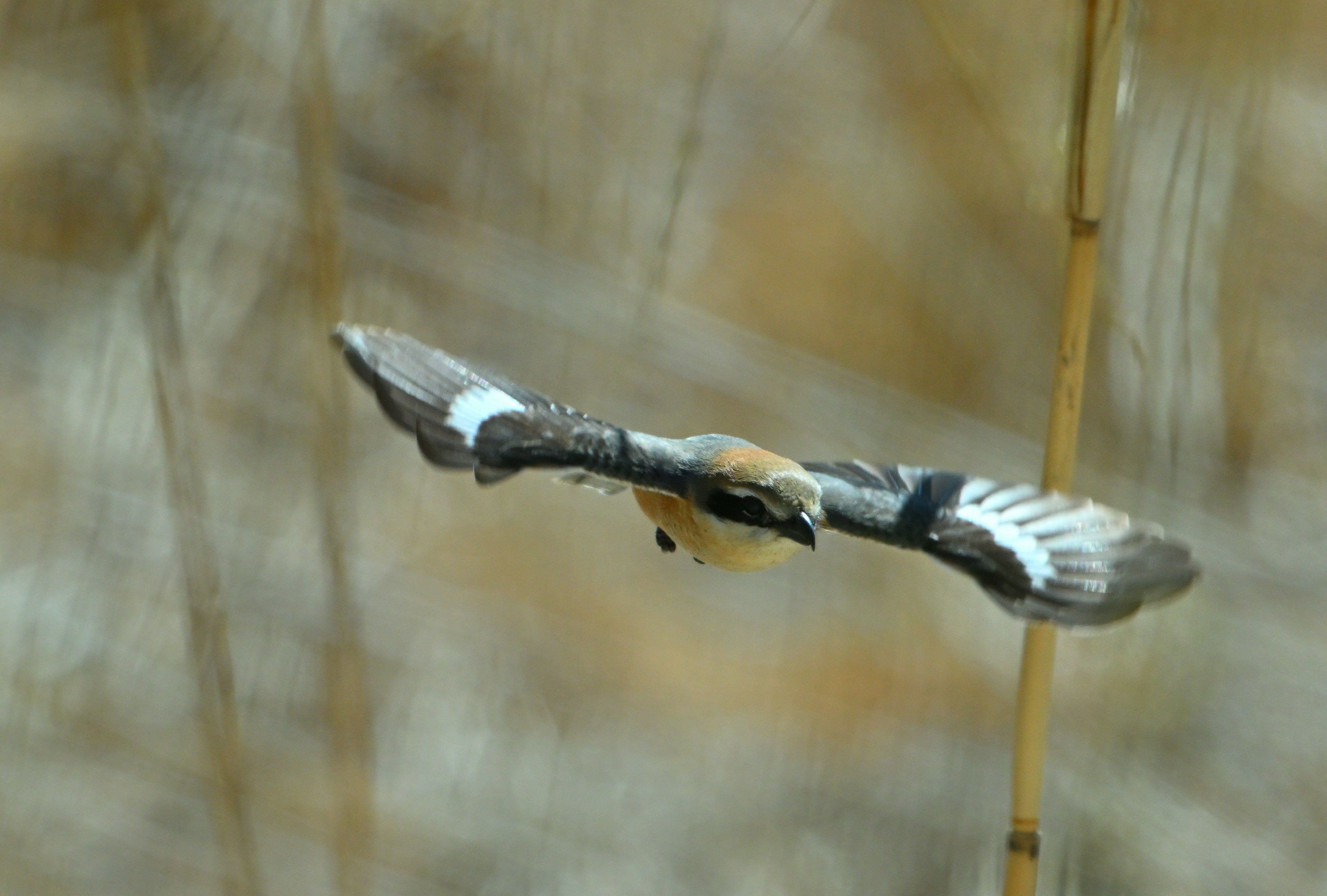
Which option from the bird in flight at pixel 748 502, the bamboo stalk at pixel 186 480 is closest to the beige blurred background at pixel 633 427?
the bamboo stalk at pixel 186 480

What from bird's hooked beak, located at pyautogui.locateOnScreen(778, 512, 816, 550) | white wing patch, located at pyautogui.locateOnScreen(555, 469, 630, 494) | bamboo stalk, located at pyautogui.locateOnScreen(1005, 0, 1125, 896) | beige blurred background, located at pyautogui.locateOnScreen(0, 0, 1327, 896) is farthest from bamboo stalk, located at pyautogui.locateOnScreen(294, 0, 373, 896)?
bamboo stalk, located at pyautogui.locateOnScreen(1005, 0, 1125, 896)

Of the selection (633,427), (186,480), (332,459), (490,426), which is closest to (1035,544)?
(490,426)

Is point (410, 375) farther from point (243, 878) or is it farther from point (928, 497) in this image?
point (243, 878)

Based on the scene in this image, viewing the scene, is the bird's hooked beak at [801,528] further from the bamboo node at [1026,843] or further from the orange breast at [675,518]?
the bamboo node at [1026,843]

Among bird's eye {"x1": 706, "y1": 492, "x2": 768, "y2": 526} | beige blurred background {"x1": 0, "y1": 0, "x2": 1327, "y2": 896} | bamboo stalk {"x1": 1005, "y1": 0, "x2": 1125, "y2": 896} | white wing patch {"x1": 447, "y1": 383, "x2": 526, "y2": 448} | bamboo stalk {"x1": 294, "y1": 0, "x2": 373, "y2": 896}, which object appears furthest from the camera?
beige blurred background {"x1": 0, "y1": 0, "x2": 1327, "y2": 896}

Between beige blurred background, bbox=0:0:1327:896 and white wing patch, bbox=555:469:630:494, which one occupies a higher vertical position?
beige blurred background, bbox=0:0:1327:896

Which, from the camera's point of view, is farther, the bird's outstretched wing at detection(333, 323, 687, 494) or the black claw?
the black claw

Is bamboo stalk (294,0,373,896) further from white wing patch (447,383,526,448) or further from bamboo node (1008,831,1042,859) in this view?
bamboo node (1008,831,1042,859)

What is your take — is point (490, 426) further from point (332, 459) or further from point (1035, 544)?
point (1035, 544)
